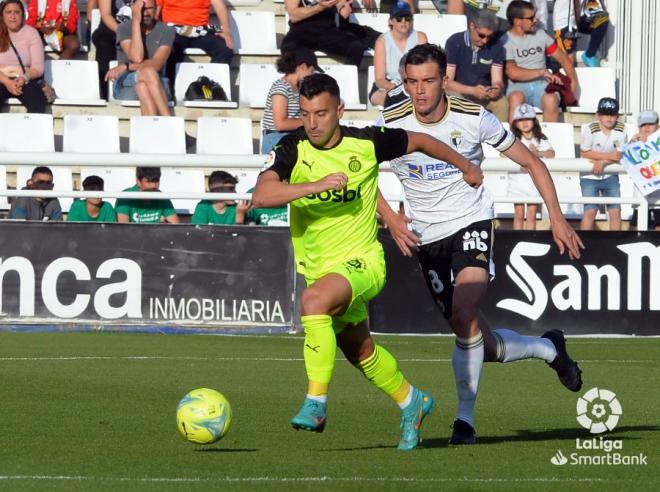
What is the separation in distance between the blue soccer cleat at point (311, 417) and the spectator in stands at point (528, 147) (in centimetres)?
854

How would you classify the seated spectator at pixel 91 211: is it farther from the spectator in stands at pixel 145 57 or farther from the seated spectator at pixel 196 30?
the seated spectator at pixel 196 30

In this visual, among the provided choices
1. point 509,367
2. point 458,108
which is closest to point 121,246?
point 509,367

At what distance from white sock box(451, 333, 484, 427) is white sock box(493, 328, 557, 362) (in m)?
0.31

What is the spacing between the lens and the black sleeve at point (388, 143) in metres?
7.28

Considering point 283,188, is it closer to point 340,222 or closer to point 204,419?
point 340,222

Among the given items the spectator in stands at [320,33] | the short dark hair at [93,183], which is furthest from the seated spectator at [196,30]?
the short dark hair at [93,183]

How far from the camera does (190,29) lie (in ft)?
58.1

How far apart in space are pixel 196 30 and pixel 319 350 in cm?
1143

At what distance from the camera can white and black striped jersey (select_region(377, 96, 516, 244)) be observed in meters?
8.02

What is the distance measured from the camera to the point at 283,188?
6.84 meters

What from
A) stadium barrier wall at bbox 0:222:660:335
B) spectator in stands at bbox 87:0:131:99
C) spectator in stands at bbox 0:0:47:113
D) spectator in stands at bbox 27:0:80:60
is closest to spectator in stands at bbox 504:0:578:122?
stadium barrier wall at bbox 0:222:660:335

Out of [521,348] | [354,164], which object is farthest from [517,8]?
[354,164]

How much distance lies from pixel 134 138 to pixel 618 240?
605cm

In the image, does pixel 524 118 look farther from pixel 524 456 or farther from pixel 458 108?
pixel 524 456
